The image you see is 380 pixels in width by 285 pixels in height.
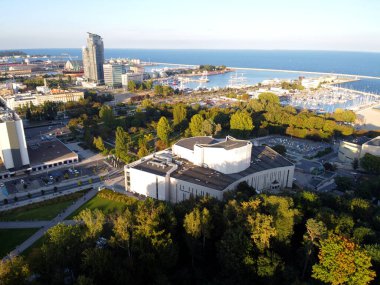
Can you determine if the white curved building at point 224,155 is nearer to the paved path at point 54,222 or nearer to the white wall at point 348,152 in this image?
the paved path at point 54,222

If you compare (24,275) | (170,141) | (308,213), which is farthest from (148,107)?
(24,275)

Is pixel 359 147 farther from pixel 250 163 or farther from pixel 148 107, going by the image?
pixel 148 107

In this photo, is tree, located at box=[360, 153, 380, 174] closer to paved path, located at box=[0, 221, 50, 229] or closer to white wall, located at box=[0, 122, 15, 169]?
paved path, located at box=[0, 221, 50, 229]

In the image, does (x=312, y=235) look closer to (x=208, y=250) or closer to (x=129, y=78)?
(x=208, y=250)

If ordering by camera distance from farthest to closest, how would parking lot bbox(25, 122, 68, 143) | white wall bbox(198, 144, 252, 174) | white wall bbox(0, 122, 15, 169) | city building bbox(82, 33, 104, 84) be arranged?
1. city building bbox(82, 33, 104, 84)
2. parking lot bbox(25, 122, 68, 143)
3. white wall bbox(0, 122, 15, 169)
4. white wall bbox(198, 144, 252, 174)

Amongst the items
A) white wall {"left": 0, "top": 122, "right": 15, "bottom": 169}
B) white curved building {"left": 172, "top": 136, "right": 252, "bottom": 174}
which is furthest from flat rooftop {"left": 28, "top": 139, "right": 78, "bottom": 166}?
white curved building {"left": 172, "top": 136, "right": 252, "bottom": 174}

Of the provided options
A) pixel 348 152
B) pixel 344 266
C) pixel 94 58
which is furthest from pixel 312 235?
pixel 94 58

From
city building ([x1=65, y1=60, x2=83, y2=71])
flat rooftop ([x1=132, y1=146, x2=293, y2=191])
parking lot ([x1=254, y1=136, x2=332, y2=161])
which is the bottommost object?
parking lot ([x1=254, y1=136, x2=332, y2=161])
